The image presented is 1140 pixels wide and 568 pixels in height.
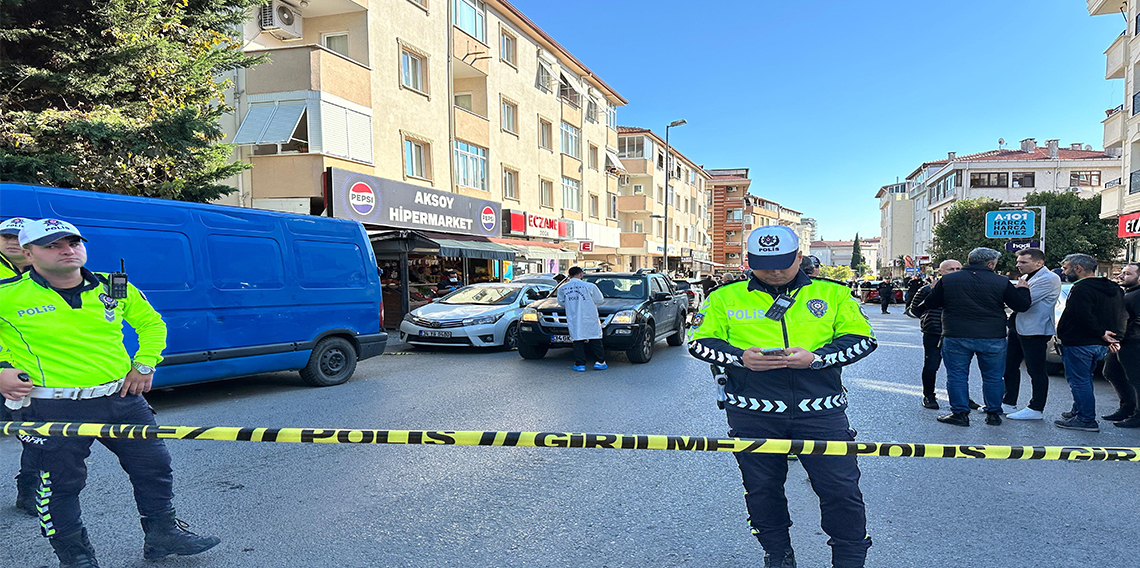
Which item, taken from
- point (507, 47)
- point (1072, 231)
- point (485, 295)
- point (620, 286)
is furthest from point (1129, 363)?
point (1072, 231)

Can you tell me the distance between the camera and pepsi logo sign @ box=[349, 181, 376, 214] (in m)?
15.3

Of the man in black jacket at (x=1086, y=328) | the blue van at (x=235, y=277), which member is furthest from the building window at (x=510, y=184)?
the man in black jacket at (x=1086, y=328)

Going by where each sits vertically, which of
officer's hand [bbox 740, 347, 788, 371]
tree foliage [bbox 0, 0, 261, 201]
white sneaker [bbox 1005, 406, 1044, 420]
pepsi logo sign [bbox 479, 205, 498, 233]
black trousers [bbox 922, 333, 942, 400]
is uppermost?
tree foliage [bbox 0, 0, 261, 201]

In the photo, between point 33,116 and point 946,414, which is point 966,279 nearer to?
point 946,414

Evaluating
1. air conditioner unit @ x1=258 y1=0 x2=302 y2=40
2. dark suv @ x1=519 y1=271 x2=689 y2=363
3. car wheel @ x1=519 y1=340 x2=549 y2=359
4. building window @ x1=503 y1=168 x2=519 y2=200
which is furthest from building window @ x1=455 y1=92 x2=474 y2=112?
car wheel @ x1=519 y1=340 x2=549 y2=359

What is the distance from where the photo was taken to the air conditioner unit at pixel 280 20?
15828 millimetres

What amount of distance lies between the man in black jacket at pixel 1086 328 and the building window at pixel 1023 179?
6035 centimetres

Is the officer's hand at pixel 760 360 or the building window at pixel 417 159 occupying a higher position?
the building window at pixel 417 159

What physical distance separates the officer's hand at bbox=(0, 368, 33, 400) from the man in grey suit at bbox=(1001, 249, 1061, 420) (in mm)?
7069

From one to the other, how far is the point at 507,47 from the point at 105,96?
15.9 m

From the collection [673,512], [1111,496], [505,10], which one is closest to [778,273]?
[673,512]

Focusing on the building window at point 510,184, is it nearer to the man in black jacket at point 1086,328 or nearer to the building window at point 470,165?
the building window at point 470,165

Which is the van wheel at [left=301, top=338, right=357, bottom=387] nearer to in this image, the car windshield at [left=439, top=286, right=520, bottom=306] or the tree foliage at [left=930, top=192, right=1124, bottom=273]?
the car windshield at [left=439, top=286, right=520, bottom=306]

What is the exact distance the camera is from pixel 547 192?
2788 centimetres
